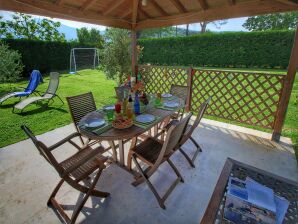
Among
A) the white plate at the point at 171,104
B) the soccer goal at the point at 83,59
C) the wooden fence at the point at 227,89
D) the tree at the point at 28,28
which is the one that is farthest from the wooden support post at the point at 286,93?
the tree at the point at 28,28

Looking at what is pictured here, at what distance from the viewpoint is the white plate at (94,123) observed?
1924mm

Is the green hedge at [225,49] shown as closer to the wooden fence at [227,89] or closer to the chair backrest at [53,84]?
the wooden fence at [227,89]

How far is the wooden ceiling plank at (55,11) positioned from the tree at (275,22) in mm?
17870

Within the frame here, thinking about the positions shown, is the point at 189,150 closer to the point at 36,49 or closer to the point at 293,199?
the point at 293,199

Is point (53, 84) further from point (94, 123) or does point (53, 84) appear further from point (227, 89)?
point (227, 89)

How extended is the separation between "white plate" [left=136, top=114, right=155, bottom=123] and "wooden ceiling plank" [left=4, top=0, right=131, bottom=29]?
7.90 ft

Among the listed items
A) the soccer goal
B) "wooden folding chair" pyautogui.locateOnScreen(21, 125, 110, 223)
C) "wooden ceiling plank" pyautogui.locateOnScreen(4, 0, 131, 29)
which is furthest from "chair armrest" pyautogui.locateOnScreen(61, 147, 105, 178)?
the soccer goal

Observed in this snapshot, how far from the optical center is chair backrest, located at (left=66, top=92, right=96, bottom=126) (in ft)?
8.50

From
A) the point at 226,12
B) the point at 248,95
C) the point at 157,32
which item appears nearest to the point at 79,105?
the point at 226,12

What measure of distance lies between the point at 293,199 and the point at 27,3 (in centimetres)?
393

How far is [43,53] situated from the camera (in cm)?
977

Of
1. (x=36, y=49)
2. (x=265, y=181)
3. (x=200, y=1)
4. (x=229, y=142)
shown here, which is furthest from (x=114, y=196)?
(x=36, y=49)

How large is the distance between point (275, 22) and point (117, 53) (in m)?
19.9

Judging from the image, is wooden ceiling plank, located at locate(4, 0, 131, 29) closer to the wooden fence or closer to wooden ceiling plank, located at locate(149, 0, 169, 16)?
wooden ceiling plank, located at locate(149, 0, 169, 16)
